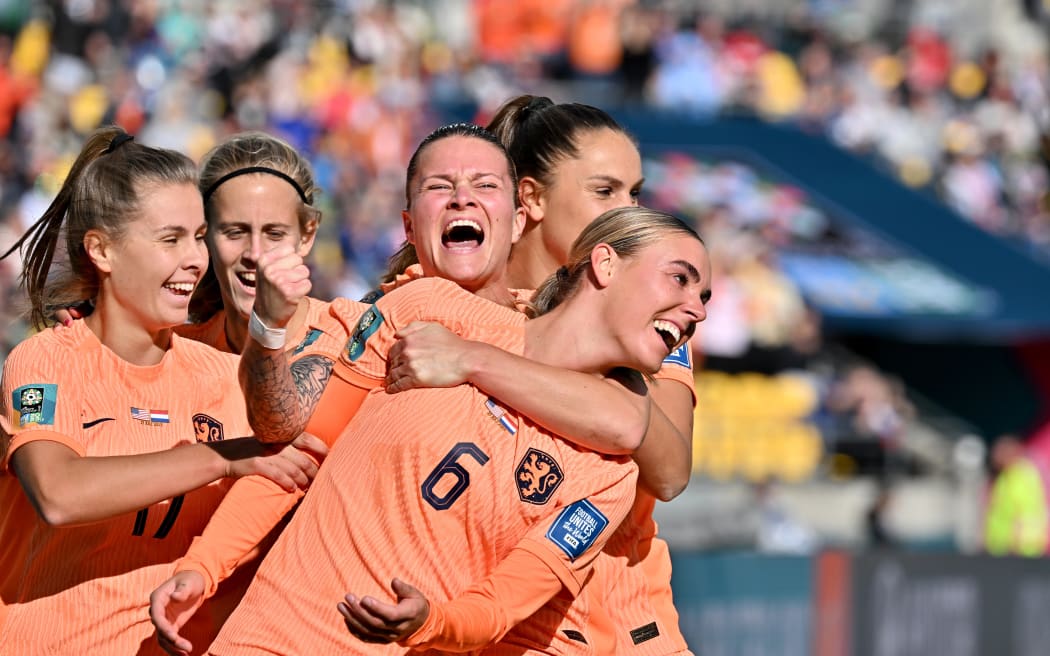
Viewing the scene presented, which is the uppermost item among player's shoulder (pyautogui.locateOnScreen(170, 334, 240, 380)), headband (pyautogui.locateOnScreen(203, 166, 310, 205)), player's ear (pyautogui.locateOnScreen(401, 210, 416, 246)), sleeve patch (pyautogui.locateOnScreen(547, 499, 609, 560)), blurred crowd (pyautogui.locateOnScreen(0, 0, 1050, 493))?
blurred crowd (pyautogui.locateOnScreen(0, 0, 1050, 493))

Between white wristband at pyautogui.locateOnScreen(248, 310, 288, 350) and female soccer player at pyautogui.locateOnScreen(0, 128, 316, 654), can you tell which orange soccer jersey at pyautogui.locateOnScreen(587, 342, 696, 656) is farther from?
white wristband at pyautogui.locateOnScreen(248, 310, 288, 350)

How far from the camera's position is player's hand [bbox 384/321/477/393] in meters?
3.49

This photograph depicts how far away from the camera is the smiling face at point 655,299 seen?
358 cm

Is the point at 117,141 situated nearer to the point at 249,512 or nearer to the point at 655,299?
the point at 249,512

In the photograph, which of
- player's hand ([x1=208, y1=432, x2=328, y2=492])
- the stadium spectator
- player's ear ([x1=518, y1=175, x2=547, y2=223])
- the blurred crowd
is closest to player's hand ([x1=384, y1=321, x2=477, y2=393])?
player's hand ([x1=208, y1=432, x2=328, y2=492])

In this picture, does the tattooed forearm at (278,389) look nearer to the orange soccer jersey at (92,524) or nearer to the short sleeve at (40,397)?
the orange soccer jersey at (92,524)

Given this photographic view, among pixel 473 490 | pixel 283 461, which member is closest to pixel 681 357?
pixel 473 490

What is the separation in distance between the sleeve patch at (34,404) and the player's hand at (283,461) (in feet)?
1.37

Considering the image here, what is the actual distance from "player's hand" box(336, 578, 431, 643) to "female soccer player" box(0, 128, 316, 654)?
24.1 inches

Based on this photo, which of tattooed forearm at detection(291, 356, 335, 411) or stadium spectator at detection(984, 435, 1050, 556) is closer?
tattooed forearm at detection(291, 356, 335, 411)

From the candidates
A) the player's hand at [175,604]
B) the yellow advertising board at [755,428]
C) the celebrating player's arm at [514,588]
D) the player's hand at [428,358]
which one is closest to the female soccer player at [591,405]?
the player's hand at [428,358]

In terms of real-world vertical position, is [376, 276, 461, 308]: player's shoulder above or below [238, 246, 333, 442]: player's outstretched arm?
above

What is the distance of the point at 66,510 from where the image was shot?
3600 millimetres

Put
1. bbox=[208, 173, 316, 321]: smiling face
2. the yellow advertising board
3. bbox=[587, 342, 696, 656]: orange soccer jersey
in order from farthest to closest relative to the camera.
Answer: the yellow advertising board, bbox=[208, 173, 316, 321]: smiling face, bbox=[587, 342, 696, 656]: orange soccer jersey
